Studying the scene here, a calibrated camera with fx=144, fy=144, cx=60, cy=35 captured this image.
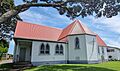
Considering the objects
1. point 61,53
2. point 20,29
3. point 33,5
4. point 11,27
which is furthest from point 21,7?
point 11,27

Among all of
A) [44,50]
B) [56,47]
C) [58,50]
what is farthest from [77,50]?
[44,50]

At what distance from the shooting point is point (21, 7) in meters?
13.1

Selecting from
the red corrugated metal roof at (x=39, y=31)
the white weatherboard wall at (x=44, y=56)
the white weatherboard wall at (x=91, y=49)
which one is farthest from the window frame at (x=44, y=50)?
the white weatherboard wall at (x=91, y=49)

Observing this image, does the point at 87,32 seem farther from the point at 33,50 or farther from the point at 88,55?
the point at 33,50

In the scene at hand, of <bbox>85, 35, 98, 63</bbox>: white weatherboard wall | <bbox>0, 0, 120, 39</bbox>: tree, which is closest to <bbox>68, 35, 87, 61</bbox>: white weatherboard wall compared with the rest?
<bbox>85, 35, 98, 63</bbox>: white weatherboard wall

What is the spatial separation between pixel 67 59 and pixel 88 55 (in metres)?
3.79

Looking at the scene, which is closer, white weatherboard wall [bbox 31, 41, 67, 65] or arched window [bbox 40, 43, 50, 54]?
white weatherboard wall [bbox 31, 41, 67, 65]

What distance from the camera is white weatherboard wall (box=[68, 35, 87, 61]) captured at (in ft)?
81.9

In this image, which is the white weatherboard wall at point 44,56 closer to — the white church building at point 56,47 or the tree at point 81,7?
the white church building at point 56,47

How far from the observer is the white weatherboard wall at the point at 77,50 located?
2495 centimetres

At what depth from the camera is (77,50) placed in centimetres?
2538

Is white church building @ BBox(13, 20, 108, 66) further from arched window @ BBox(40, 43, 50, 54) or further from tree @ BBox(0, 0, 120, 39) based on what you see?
tree @ BBox(0, 0, 120, 39)

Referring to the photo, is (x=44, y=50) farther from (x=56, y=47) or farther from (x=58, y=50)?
(x=58, y=50)

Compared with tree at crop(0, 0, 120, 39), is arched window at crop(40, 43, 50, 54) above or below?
below
